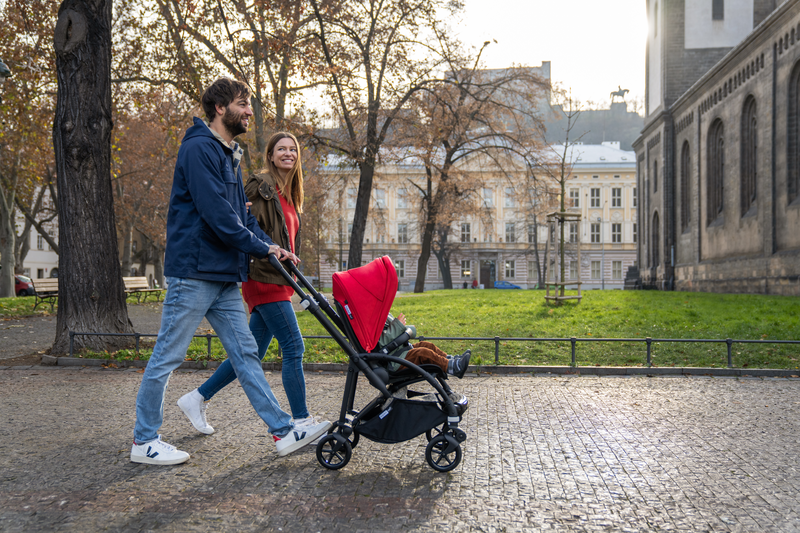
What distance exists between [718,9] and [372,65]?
→ 2646 cm

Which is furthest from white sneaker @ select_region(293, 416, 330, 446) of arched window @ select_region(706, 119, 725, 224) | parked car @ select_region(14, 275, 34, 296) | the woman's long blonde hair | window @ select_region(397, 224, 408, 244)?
window @ select_region(397, 224, 408, 244)

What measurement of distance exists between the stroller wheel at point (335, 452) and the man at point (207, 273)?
0.25 metres

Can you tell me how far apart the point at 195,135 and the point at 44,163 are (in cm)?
2720

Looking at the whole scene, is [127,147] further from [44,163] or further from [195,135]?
[195,135]

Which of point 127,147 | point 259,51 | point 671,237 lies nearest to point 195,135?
point 259,51

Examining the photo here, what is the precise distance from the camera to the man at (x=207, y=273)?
409 centimetres

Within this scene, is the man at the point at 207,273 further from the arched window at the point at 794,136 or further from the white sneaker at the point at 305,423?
the arched window at the point at 794,136

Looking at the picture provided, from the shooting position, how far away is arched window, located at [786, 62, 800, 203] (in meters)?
23.6

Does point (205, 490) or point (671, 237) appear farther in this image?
point (671, 237)

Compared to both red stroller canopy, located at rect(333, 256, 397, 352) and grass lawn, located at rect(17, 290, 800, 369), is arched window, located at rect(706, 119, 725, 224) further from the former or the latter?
red stroller canopy, located at rect(333, 256, 397, 352)

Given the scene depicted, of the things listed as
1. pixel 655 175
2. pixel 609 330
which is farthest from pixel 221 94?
pixel 655 175

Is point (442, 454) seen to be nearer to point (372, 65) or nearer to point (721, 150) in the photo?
point (372, 65)

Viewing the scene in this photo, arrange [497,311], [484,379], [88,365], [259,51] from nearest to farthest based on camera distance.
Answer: [484,379] → [88,365] → [259,51] → [497,311]

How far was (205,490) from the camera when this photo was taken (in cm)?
365
